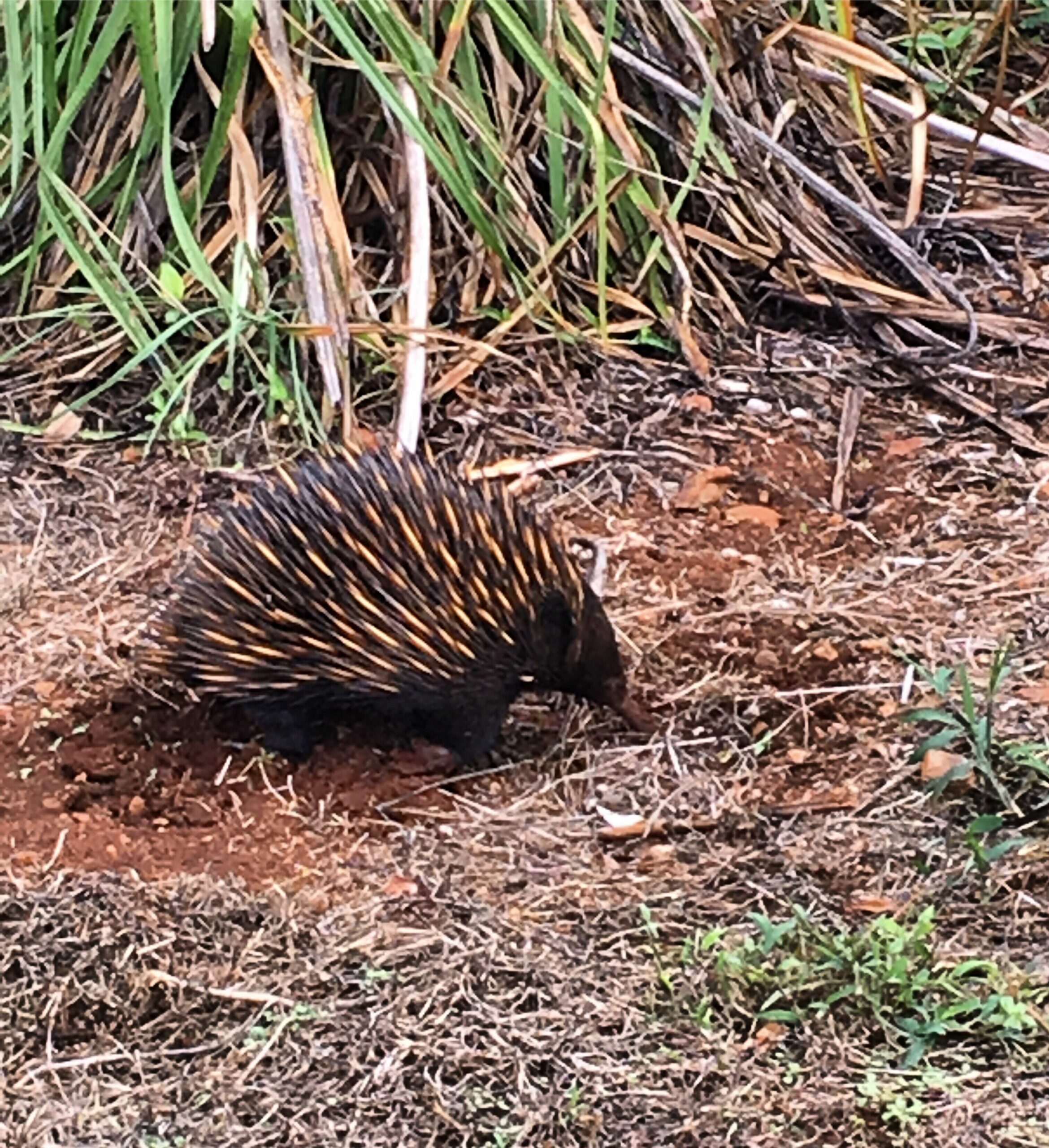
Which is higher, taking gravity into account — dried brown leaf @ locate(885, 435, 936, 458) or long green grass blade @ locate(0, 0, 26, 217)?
long green grass blade @ locate(0, 0, 26, 217)

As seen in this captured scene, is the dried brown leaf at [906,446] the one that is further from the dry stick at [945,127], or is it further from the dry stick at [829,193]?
the dry stick at [945,127]

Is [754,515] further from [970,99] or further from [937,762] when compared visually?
[970,99]

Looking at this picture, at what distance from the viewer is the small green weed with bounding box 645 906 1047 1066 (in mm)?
2475

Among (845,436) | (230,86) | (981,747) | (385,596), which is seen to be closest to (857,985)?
(981,747)

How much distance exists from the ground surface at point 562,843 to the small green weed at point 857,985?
0.02 m

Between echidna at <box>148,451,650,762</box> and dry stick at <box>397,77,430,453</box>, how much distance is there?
83 centimetres

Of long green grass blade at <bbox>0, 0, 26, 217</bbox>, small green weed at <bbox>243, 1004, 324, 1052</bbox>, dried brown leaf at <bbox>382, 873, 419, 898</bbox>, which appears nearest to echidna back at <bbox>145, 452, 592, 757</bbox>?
dried brown leaf at <bbox>382, 873, 419, 898</bbox>

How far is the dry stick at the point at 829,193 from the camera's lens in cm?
441

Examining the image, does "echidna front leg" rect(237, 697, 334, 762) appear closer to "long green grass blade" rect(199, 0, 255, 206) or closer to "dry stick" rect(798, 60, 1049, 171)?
"long green grass blade" rect(199, 0, 255, 206)

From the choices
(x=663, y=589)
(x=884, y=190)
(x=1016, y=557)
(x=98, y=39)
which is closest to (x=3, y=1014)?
(x=663, y=589)

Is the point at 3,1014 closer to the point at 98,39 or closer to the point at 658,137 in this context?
the point at 98,39

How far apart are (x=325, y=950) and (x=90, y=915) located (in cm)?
37

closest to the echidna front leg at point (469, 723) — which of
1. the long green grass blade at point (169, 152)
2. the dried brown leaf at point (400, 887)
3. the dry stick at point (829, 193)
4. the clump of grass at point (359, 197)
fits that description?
the dried brown leaf at point (400, 887)

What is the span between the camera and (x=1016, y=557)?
3.76 m
